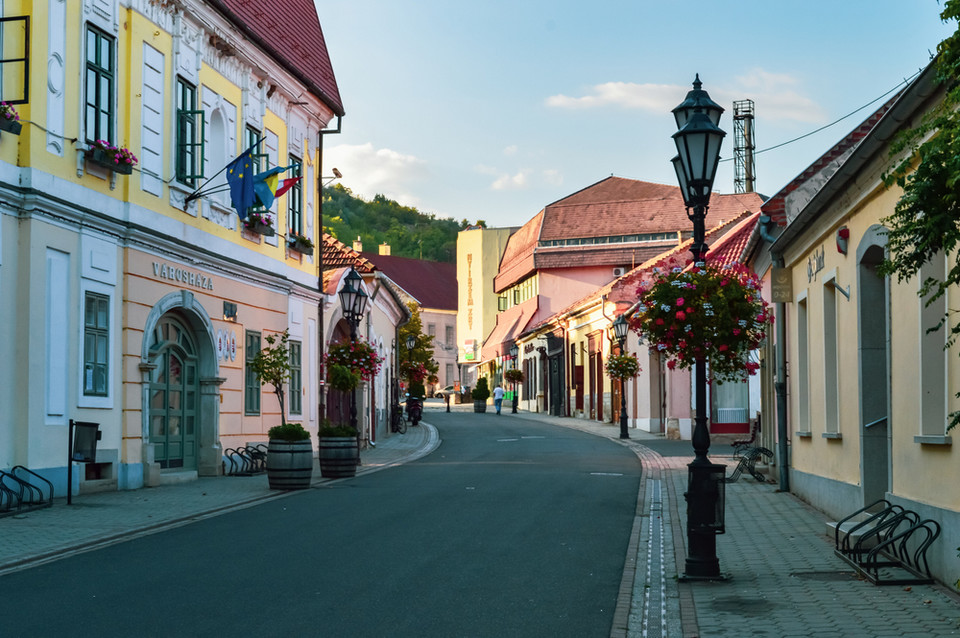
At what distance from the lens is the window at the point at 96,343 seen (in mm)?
17109

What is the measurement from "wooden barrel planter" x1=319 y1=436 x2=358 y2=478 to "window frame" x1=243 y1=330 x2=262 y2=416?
3.09m

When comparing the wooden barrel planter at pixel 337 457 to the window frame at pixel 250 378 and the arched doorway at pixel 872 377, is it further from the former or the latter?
the arched doorway at pixel 872 377

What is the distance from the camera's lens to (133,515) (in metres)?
14.4

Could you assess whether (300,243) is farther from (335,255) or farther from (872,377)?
(872,377)

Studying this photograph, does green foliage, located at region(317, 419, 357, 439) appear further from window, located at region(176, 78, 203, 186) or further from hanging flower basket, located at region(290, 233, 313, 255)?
hanging flower basket, located at region(290, 233, 313, 255)

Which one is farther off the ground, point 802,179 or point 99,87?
point 99,87

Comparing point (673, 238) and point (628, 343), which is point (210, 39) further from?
point (673, 238)

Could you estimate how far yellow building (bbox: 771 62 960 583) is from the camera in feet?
30.5

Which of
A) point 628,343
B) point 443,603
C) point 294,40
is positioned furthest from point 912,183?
point 628,343

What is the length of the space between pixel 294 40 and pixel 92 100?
33.5 feet

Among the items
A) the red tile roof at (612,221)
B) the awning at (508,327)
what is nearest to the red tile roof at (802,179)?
→ the red tile roof at (612,221)

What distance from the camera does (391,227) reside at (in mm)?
119125

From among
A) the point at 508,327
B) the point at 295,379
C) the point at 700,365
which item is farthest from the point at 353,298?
the point at 508,327

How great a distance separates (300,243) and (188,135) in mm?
5988
